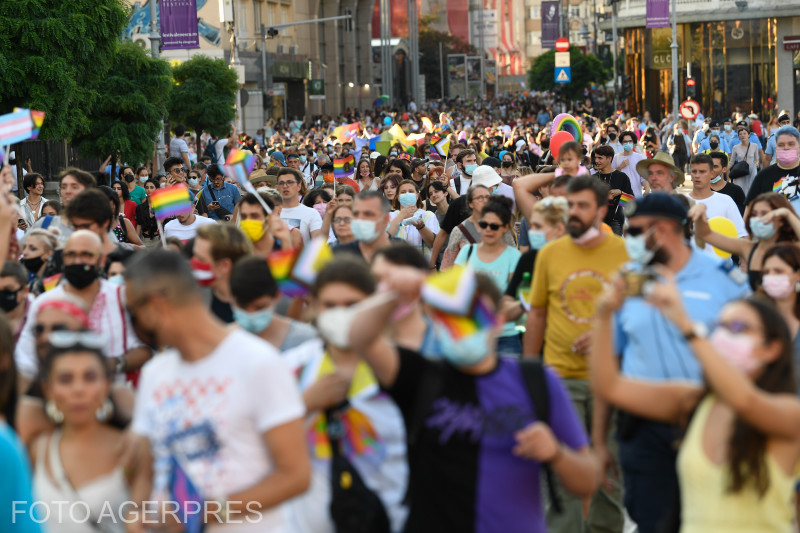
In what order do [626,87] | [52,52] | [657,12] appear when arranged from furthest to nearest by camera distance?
[626,87], [657,12], [52,52]

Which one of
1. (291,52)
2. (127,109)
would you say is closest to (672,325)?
(127,109)

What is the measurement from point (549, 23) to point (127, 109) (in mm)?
55491

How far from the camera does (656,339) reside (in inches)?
210

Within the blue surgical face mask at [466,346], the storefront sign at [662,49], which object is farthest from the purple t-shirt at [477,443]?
the storefront sign at [662,49]

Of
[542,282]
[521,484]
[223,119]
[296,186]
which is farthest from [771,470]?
[223,119]

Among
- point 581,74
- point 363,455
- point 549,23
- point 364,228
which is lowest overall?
point 363,455

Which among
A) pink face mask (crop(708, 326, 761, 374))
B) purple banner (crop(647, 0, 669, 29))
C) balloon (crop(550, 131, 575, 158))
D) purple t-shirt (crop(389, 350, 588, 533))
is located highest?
purple banner (crop(647, 0, 669, 29))

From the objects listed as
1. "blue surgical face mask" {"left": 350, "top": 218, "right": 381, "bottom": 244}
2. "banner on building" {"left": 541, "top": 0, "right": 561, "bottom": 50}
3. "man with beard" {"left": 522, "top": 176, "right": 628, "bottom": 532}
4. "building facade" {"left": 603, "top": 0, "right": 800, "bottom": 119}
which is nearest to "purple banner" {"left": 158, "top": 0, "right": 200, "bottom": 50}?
"blue surgical face mask" {"left": 350, "top": 218, "right": 381, "bottom": 244}

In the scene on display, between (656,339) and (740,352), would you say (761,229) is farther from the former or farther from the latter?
(740,352)

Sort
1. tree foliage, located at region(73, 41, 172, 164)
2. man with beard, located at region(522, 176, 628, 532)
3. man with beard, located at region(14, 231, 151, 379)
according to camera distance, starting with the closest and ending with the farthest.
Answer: man with beard, located at region(14, 231, 151, 379)
man with beard, located at region(522, 176, 628, 532)
tree foliage, located at region(73, 41, 172, 164)

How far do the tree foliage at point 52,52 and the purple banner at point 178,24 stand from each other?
7.02 metres

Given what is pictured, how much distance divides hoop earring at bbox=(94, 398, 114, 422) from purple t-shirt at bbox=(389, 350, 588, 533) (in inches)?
39.7

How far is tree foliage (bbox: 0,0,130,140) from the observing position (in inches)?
794

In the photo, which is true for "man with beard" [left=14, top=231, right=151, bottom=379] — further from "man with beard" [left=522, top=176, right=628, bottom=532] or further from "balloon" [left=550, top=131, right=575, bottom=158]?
"balloon" [left=550, top=131, right=575, bottom=158]
